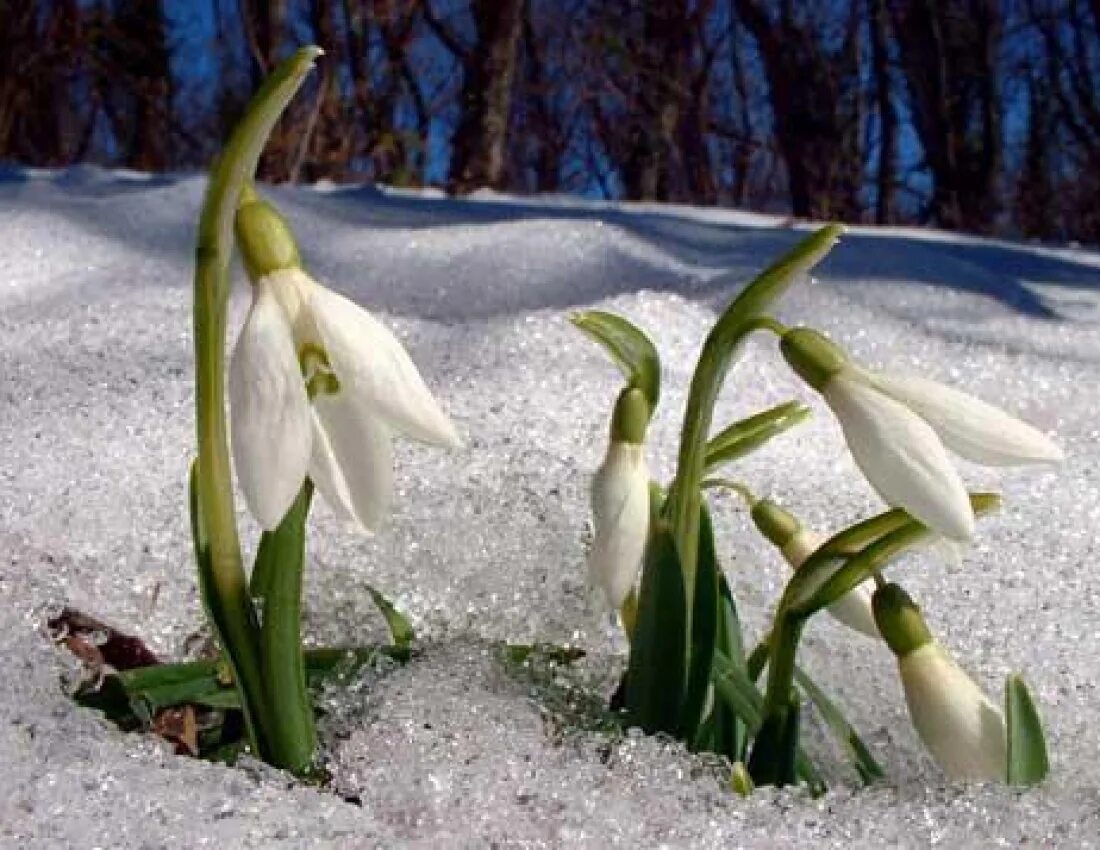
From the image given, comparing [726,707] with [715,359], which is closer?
[715,359]

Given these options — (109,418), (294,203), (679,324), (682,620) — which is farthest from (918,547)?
(294,203)

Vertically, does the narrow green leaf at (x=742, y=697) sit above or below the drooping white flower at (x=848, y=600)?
below

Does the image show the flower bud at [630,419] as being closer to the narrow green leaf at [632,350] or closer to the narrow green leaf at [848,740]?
the narrow green leaf at [632,350]

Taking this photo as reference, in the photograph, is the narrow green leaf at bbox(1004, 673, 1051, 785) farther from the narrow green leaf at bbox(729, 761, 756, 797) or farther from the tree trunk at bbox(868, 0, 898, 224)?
the tree trunk at bbox(868, 0, 898, 224)

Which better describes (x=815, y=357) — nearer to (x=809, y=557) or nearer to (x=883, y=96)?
(x=809, y=557)

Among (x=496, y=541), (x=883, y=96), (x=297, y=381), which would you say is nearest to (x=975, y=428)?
(x=297, y=381)

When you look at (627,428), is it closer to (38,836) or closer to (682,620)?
(682,620)

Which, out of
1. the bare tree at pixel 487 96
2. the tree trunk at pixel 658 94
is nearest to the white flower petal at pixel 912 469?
the bare tree at pixel 487 96
